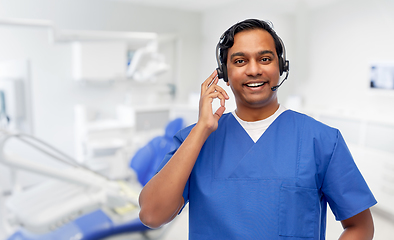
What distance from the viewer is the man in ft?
2.43

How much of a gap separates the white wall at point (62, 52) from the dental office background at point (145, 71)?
11 millimetres

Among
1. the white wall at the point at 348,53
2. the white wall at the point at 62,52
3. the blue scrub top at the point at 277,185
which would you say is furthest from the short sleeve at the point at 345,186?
the white wall at the point at 62,52

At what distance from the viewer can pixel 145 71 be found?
3045 millimetres

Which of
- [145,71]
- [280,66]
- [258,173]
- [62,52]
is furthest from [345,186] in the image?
[62,52]

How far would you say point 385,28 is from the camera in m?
2.69

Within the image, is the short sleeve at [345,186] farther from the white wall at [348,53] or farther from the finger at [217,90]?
the white wall at [348,53]

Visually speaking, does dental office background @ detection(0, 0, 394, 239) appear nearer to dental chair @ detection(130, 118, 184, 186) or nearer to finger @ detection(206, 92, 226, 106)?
dental chair @ detection(130, 118, 184, 186)

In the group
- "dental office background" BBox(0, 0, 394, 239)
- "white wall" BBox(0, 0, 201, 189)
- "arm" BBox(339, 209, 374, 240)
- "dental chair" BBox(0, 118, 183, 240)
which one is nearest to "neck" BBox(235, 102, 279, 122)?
"arm" BBox(339, 209, 374, 240)

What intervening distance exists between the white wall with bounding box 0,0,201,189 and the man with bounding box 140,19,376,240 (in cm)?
308

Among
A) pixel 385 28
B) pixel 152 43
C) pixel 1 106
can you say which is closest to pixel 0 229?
pixel 1 106

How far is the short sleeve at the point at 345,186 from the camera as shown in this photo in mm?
743

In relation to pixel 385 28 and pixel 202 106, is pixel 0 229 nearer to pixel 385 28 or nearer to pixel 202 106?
pixel 202 106

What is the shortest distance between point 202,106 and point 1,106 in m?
1.98

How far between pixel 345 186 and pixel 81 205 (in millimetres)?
1413
